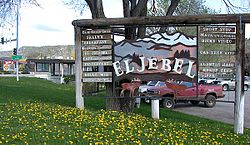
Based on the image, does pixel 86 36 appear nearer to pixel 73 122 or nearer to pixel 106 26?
pixel 106 26

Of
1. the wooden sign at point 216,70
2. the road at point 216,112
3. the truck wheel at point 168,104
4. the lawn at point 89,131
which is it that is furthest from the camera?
the truck wheel at point 168,104

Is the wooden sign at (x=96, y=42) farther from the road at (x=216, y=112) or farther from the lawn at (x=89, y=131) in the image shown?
the road at (x=216, y=112)

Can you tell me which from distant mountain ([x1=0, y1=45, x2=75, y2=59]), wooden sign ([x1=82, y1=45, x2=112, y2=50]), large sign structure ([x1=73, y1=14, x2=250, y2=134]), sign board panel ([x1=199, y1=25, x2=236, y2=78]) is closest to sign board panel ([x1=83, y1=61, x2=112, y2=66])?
large sign structure ([x1=73, y1=14, x2=250, y2=134])

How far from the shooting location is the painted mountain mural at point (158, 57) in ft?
34.1

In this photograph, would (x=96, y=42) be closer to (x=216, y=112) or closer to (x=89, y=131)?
(x=89, y=131)

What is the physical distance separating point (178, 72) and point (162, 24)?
1.51 metres

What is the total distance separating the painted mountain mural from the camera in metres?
10.4

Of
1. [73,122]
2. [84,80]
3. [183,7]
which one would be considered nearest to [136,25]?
[84,80]

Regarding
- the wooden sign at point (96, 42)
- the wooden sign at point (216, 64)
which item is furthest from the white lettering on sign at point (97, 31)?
the wooden sign at point (216, 64)

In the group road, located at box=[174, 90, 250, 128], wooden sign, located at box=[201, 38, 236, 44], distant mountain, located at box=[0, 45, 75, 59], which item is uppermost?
distant mountain, located at box=[0, 45, 75, 59]

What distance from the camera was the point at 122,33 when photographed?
1270 cm

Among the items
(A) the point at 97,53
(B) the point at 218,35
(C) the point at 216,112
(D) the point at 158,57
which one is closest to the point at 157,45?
(D) the point at 158,57

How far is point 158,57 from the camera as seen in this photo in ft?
34.7

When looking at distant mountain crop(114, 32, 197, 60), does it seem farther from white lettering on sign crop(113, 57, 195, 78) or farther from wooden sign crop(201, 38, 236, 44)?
wooden sign crop(201, 38, 236, 44)
